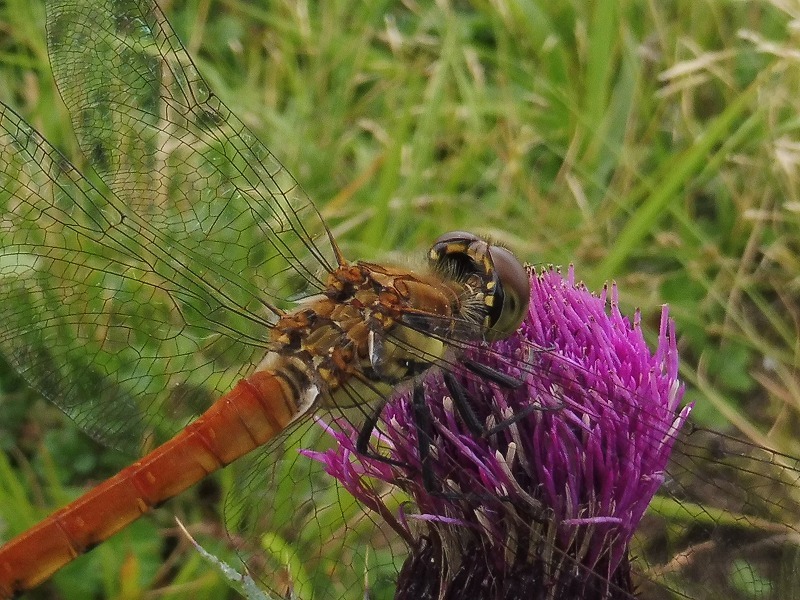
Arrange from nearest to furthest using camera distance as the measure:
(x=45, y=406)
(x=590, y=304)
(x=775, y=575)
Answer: (x=775, y=575), (x=590, y=304), (x=45, y=406)

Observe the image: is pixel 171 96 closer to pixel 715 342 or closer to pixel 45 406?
pixel 45 406

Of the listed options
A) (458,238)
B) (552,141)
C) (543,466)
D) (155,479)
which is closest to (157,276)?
(155,479)

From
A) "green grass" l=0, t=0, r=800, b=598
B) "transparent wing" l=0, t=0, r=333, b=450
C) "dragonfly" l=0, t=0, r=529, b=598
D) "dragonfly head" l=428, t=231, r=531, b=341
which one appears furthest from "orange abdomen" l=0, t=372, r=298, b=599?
"green grass" l=0, t=0, r=800, b=598

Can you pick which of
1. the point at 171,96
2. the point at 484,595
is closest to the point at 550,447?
the point at 484,595

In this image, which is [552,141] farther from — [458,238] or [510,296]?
[510,296]

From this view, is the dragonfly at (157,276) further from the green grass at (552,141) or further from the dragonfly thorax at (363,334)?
the green grass at (552,141)
